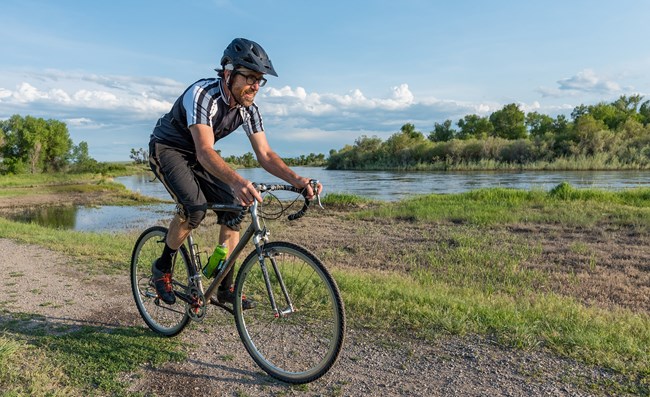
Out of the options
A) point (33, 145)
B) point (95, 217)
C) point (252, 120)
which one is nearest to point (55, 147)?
point (33, 145)

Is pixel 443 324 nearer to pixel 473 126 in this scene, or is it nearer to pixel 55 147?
pixel 55 147

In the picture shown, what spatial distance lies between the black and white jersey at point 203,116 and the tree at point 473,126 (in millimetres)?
82697

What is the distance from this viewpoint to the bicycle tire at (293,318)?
3049mm

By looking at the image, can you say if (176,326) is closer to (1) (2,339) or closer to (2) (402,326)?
(1) (2,339)

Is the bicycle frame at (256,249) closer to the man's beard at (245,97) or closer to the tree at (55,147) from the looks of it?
the man's beard at (245,97)

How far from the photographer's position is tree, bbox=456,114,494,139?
82.2 metres

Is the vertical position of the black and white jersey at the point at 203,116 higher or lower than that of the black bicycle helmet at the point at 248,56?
lower

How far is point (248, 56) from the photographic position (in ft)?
10.9

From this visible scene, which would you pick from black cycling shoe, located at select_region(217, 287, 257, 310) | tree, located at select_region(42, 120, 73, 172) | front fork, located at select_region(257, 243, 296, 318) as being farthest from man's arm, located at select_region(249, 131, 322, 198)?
tree, located at select_region(42, 120, 73, 172)

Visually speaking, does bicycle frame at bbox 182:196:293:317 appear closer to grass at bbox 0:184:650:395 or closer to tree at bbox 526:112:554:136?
grass at bbox 0:184:650:395

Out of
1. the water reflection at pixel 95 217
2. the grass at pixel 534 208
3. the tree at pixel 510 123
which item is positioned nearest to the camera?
the grass at pixel 534 208

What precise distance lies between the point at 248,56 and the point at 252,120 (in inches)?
25.8

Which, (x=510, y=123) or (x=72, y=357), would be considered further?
(x=510, y=123)

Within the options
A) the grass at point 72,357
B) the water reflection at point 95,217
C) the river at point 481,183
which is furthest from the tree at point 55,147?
the grass at point 72,357
